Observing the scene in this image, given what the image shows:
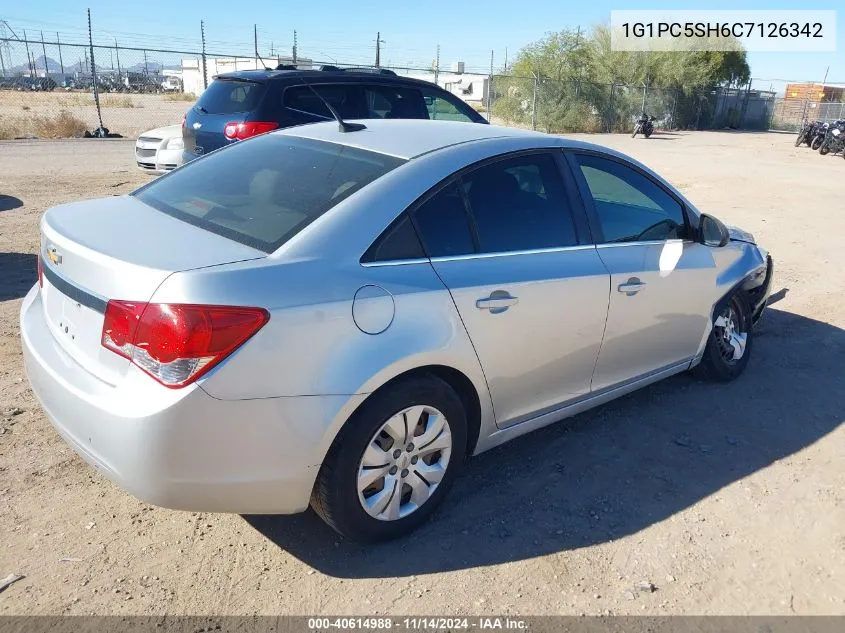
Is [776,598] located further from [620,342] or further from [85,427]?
[85,427]

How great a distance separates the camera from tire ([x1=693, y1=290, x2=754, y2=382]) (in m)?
4.64

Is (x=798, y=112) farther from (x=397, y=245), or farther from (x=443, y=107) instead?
(x=397, y=245)

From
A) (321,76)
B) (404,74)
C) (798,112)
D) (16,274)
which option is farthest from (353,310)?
(798,112)

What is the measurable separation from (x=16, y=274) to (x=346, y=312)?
479 cm

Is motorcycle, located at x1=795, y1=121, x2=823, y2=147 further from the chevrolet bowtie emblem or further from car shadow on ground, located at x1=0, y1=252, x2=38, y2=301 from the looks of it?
the chevrolet bowtie emblem

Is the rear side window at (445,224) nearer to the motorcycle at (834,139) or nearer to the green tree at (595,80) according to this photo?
the motorcycle at (834,139)

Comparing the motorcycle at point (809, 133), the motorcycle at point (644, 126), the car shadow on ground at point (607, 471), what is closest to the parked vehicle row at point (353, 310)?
the car shadow on ground at point (607, 471)

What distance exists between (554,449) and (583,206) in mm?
1291

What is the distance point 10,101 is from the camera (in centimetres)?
2930

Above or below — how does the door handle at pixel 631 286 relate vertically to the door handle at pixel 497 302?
below

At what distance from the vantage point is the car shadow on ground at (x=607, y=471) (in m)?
3.02

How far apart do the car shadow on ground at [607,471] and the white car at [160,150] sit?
329 inches

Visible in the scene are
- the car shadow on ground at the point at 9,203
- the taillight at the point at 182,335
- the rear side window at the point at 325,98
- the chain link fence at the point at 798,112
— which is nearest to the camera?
the taillight at the point at 182,335

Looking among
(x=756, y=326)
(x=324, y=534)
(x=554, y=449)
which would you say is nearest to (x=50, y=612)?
(x=324, y=534)
